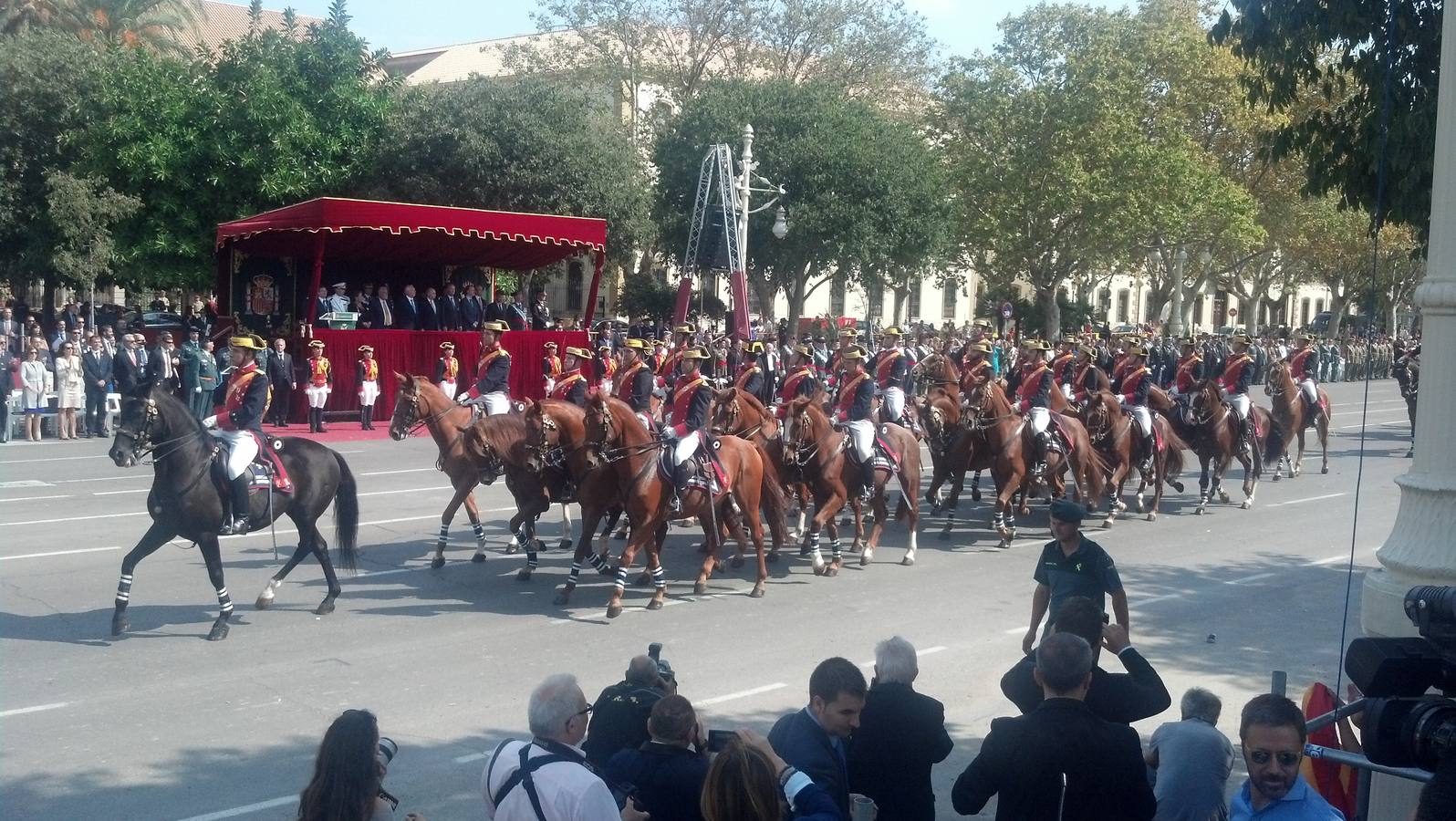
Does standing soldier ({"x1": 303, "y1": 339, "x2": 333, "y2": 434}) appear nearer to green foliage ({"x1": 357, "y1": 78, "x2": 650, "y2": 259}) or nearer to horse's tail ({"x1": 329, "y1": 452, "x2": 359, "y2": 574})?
green foliage ({"x1": 357, "y1": 78, "x2": 650, "y2": 259})

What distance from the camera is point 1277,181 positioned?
Result: 49.4 metres

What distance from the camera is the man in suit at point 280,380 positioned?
25.4 meters

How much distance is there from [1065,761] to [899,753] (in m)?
0.92

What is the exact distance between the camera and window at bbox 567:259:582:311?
60.3 meters

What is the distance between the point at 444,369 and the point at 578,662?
16133mm

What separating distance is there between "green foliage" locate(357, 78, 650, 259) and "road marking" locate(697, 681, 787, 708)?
2963 cm

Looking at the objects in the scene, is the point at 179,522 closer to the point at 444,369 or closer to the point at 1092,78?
the point at 444,369

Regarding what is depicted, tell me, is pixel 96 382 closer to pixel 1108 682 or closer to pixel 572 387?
pixel 572 387

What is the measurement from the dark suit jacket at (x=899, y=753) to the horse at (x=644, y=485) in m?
6.52

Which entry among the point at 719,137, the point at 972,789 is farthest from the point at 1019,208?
the point at 972,789

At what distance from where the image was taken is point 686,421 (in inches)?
500

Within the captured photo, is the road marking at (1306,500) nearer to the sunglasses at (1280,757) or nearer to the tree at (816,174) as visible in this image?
the sunglasses at (1280,757)

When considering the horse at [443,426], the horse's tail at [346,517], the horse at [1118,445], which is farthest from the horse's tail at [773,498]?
the horse at [1118,445]

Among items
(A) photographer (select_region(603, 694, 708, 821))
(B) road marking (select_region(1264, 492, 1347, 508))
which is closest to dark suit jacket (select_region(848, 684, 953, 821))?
(A) photographer (select_region(603, 694, 708, 821))
